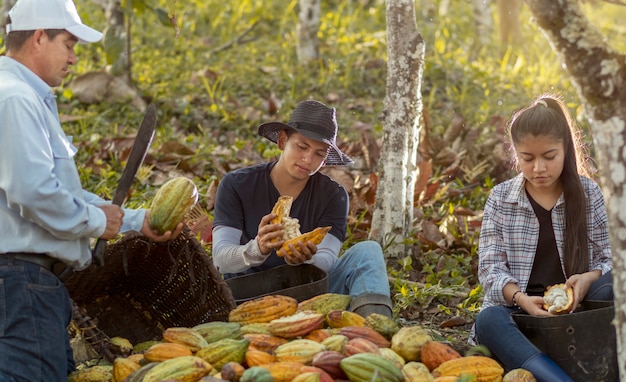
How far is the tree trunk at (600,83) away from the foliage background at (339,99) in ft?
5.11

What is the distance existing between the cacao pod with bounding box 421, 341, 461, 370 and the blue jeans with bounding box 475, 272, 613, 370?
261mm

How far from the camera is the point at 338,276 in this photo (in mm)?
4449

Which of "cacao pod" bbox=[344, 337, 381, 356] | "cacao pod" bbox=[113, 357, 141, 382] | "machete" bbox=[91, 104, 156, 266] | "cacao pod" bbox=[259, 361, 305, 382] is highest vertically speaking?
"machete" bbox=[91, 104, 156, 266]

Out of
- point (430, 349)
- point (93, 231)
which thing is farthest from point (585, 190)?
point (93, 231)

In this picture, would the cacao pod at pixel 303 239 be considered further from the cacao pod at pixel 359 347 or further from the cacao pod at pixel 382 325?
the cacao pod at pixel 359 347

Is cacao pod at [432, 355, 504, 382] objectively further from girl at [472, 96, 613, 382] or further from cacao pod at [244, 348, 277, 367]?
cacao pod at [244, 348, 277, 367]

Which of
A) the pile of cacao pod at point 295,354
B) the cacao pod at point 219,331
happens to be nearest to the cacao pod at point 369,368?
the pile of cacao pod at point 295,354

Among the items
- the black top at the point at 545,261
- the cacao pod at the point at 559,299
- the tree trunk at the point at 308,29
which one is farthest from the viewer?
the tree trunk at the point at 308,29

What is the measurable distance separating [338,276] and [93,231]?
→ 152 cm

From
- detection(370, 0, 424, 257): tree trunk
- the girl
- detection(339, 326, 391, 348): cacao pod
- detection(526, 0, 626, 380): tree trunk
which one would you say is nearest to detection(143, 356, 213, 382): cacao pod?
detection(339, 326, 391, 348): cacao pod

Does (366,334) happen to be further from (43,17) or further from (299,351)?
(43,17)

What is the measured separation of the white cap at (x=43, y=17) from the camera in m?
3.30

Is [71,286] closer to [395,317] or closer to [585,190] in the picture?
[395,317]

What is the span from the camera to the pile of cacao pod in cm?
320
